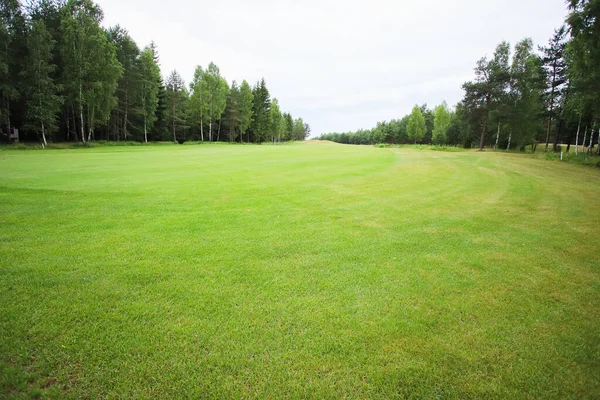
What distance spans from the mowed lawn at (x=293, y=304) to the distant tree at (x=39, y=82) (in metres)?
32.2

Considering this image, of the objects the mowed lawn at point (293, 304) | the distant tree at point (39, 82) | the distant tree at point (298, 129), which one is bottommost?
the mowed lawn at point (293, 304)

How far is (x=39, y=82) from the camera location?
29.6 metres

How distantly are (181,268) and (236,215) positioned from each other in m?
3.02

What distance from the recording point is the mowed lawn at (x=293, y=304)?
250cm

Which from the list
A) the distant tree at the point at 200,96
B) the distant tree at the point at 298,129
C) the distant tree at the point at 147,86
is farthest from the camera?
the distant tree at the point at 298,129

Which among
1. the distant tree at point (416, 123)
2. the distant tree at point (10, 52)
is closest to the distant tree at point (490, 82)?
the distant tree at point (416, 123)

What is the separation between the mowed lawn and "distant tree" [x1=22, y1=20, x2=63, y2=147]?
106ft

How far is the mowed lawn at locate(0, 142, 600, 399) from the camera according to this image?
2.50m

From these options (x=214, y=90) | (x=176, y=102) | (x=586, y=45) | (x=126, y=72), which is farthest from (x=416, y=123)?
(x=126, y=72)

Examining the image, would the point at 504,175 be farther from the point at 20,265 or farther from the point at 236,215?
the point at 20,265

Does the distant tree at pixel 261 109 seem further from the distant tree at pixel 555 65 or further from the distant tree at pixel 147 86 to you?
the distant tree at pixel 555 65

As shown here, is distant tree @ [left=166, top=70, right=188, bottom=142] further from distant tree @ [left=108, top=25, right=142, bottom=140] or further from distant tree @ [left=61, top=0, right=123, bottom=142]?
distant tree @ [left=61, top=0, right=123, bottom=142]

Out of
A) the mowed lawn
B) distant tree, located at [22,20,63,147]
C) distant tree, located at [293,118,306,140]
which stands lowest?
the mowed lawn

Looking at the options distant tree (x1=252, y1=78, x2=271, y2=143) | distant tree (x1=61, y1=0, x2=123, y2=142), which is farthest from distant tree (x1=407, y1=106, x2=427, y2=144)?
distant tree (x1=61, y1=0, x2=123, y2=142)
